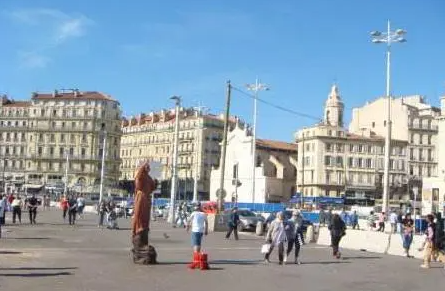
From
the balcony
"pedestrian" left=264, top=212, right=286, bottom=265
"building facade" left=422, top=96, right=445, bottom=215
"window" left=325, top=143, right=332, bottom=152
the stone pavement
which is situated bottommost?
the stone pavement

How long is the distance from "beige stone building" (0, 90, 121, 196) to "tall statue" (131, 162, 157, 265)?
388 ft

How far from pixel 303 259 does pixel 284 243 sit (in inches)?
87.1

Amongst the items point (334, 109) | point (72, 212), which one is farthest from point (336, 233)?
point (334, 109)

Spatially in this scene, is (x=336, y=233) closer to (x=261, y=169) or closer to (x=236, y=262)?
(x=236, y=262)

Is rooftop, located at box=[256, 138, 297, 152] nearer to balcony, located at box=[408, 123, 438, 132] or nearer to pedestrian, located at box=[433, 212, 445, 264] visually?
balcony, located at box=[408, 123, 438, 132]

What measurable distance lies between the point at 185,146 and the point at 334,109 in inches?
1333

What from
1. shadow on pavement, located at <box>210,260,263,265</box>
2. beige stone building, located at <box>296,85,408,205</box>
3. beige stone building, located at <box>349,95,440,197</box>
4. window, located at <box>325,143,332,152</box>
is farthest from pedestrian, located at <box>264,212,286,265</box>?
beige stone building, located at <box>349,95,440,197</box>

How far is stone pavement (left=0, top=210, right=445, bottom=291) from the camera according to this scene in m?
13.2

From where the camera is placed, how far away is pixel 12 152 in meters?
142

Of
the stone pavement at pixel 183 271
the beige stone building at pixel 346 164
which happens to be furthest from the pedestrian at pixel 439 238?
the beige stone building at pixel 346 164

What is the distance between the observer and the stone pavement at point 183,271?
13234mm

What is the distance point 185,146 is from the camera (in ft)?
462

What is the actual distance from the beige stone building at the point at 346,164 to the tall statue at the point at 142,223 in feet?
295

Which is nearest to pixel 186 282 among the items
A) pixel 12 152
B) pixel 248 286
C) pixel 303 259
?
pixel 248 286
